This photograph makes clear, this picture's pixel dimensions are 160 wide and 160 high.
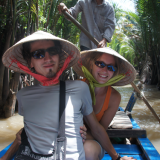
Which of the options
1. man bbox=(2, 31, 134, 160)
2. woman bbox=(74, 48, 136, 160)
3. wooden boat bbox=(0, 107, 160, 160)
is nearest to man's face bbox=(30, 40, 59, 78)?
man bbox=(2, 31, 134, 160)

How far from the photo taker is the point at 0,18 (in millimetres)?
4297

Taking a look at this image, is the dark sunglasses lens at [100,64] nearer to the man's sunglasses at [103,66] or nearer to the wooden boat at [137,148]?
the man's sunglasses at [103,66]

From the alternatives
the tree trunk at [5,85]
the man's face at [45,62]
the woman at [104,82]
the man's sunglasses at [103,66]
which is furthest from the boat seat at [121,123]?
the tree trunk at [5,85]

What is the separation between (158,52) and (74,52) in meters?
9.78

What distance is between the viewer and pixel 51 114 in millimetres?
1288

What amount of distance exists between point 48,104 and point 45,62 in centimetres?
33

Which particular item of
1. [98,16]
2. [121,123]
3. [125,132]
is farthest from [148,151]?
[98,16]

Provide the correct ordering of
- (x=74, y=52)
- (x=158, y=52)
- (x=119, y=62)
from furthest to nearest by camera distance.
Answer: (x=158, y=52), (x=119, y=62), (x=74, y=52)

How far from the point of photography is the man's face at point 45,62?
1.35 metres

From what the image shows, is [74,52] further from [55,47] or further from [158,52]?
[158,52]

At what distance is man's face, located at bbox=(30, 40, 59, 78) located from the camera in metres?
1.35

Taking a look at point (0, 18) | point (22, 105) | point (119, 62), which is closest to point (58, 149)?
point (22, 105)

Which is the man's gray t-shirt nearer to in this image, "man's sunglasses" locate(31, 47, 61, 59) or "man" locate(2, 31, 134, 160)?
"man" locate(2, 31, 134, 160)

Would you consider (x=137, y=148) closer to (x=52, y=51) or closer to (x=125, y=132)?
(x=125, y=132)
